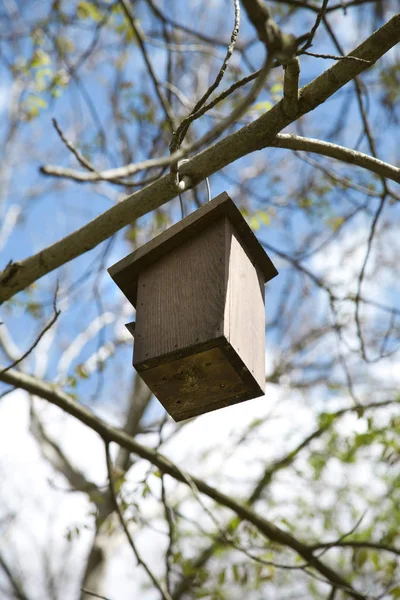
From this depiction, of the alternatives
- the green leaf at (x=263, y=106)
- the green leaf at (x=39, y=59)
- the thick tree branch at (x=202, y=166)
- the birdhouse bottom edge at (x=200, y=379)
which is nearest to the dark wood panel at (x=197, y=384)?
the birdhouse bottom edge at (x=200, y=379)

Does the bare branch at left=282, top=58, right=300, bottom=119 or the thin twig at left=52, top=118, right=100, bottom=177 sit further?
the thin twig at left=52, top=118, right=100, bottom=177

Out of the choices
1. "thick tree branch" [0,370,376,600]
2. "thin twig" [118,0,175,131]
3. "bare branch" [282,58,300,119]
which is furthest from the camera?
"thin twig" [118,0,175,131]

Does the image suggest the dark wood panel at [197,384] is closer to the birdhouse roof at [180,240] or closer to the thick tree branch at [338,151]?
the birdhouse roof at [180,240]

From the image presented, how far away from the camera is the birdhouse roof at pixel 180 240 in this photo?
91.1 inches

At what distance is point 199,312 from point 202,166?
1.67ft

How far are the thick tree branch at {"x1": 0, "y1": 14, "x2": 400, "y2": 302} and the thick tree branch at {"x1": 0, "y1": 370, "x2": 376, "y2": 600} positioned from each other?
1.62 feet

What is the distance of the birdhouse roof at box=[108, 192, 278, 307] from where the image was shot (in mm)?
2314

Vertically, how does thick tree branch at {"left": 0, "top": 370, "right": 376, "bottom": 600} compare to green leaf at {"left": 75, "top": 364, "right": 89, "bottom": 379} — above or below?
below

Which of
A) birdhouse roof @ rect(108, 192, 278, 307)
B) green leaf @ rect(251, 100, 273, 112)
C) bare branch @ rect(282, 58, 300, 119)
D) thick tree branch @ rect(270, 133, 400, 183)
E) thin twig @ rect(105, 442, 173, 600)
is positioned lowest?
thin twig @ rect(105, 442, 173, 600)

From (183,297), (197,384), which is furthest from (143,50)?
(197,384)

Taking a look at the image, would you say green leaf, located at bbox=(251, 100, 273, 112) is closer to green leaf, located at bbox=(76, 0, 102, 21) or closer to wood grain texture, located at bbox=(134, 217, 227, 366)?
wood grain texture, located at bbox=(134, 217, 227, 366)

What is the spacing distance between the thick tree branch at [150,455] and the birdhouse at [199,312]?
0.69 m

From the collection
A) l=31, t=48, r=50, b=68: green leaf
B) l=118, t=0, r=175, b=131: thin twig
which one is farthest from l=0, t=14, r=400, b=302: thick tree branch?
l=31, t=48, r=50, b=68: green leaf

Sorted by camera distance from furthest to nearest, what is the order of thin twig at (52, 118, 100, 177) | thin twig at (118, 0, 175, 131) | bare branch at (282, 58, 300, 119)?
thin twig at (118, 0, 175, 131) < thin twig at (52, 118, 100, 177) < bare branch at (282, 58, 300, 119)
